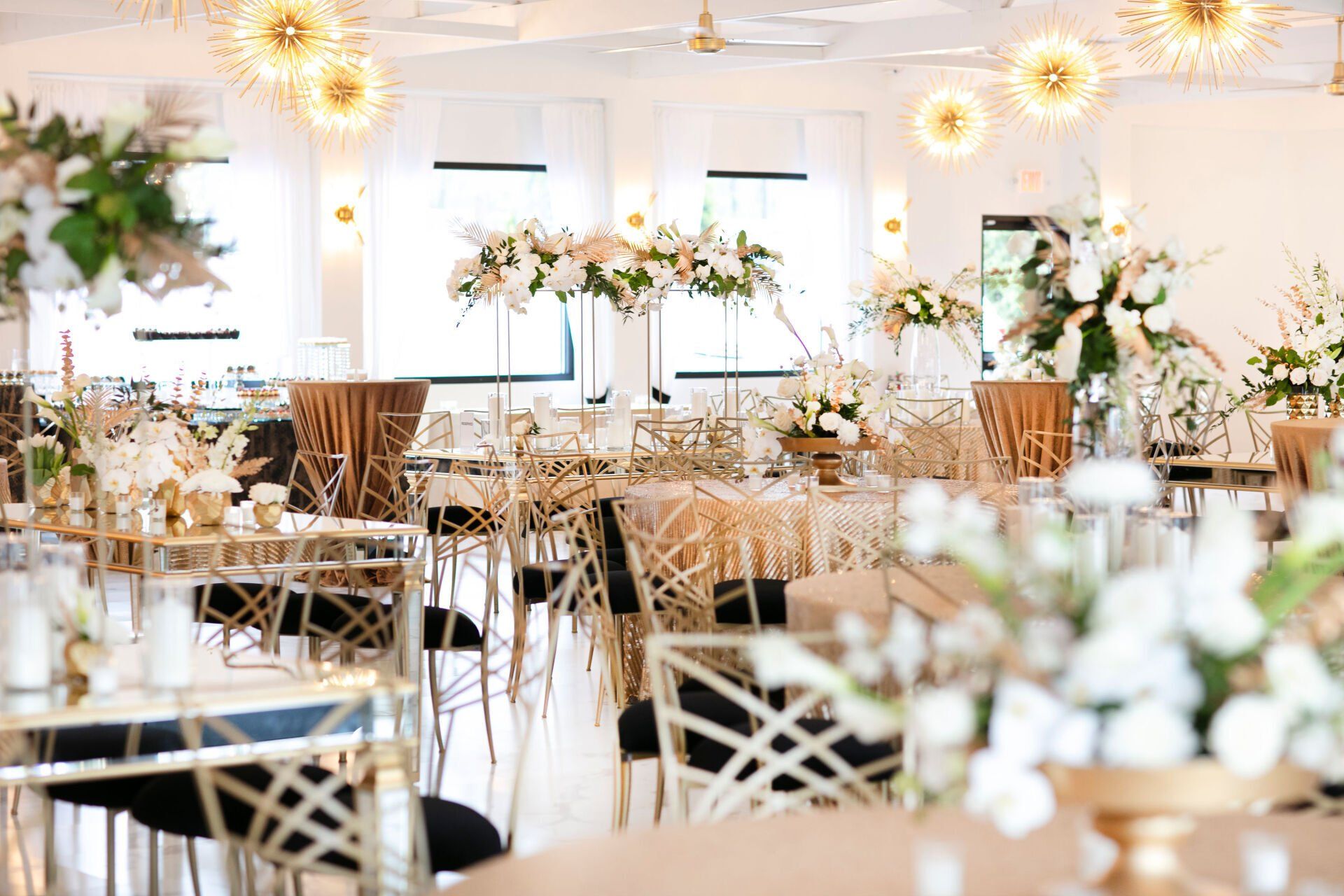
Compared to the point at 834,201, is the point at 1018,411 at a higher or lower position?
lower

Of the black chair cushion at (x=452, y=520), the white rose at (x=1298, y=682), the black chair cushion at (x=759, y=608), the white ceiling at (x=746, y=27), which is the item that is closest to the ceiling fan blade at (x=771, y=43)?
the white ceiling at (x=746, y=27)

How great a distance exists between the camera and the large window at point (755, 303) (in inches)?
521

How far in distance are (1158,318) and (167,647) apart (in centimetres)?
180

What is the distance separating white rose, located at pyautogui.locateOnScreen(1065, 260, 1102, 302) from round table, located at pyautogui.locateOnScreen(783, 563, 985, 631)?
0.70 metres

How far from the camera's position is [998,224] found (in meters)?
14.4

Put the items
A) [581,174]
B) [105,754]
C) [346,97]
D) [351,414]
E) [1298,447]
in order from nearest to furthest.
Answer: [105,754] < [1298,447] < [351,414] < [346,97] < [581,174]

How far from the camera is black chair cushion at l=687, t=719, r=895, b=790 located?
3.16 meters

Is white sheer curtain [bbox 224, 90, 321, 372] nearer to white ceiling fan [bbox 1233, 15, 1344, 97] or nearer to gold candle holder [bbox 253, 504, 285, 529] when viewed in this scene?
gold candle holder [bbox 253, 504, 285, 529]

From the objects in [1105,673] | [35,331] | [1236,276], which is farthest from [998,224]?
[1105,673]

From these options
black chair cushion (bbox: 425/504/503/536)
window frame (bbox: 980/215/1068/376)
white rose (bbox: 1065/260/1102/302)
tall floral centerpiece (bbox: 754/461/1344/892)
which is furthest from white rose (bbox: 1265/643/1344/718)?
window frame (bbox: 980/215/1068/376)

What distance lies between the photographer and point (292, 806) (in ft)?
9.07

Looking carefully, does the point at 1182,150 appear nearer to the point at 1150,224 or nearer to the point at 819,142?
the point at 1150,224

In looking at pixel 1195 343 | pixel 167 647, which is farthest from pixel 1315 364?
pixel 167 647

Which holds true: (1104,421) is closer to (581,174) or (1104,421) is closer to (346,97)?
(346,97)
